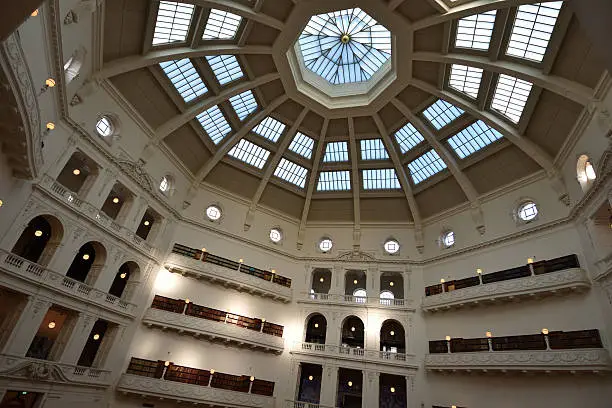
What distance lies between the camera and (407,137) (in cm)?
2941

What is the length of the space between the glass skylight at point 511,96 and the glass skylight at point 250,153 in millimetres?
17925

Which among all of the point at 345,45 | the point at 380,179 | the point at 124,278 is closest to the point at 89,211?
the point at 124,278

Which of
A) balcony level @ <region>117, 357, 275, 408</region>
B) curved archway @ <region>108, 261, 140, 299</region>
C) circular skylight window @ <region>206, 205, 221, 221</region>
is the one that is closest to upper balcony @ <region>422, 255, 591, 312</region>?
balcony level @ <region>117, 357, 275, 408</region>

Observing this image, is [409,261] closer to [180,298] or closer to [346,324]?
[346,324]

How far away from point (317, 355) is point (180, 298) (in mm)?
11047

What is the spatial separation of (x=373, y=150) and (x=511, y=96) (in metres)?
11.2

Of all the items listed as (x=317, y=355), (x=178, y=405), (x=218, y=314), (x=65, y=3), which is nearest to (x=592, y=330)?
(x=317, y=355)

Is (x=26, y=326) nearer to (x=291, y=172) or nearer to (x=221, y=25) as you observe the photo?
(x=221, y=25)

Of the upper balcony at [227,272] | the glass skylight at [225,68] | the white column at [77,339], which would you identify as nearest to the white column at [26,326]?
the white column at [77,339]

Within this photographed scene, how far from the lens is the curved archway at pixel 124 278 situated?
24.6m

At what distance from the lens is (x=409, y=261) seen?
97.4 feet

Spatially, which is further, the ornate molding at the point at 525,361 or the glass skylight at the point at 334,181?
the glass skylight at the point at 334,181

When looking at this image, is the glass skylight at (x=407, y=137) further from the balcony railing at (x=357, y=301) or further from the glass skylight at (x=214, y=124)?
the glass skylight at (x=214, y=124)

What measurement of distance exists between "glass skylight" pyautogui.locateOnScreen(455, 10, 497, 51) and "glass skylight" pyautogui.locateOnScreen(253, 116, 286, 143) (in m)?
14.6
